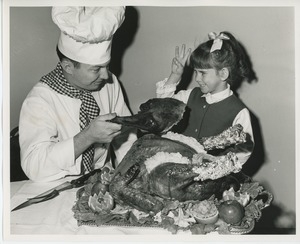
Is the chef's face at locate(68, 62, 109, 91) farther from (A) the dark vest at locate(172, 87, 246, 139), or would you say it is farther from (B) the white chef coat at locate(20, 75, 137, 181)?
(A) the dark vest at locate(172, 87, 246, 139)

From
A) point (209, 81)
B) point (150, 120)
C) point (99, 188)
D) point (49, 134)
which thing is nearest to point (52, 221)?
point (99, 188)

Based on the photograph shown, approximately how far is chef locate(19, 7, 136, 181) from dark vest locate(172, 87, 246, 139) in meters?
0.18

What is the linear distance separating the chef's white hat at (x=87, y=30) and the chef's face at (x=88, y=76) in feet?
0.07

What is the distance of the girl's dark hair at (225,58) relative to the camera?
4.35 feet

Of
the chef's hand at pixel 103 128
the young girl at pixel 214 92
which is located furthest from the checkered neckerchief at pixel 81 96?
the young girl at pixel 214 92

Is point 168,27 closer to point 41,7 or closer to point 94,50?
point 94,50

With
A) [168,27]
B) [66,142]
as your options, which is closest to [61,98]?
[66,142]

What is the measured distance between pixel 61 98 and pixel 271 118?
640 mm

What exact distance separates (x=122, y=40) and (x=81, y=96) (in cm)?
22

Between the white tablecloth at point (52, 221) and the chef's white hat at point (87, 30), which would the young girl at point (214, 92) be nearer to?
the chef's white hat at point (87, 30)

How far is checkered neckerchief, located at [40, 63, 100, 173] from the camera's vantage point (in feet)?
4.55

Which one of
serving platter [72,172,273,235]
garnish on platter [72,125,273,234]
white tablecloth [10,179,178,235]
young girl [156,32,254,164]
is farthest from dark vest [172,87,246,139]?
white tablecloth [10,179,178,235]

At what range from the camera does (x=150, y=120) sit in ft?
4.14

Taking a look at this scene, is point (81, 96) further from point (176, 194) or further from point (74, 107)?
point (176, 194)
